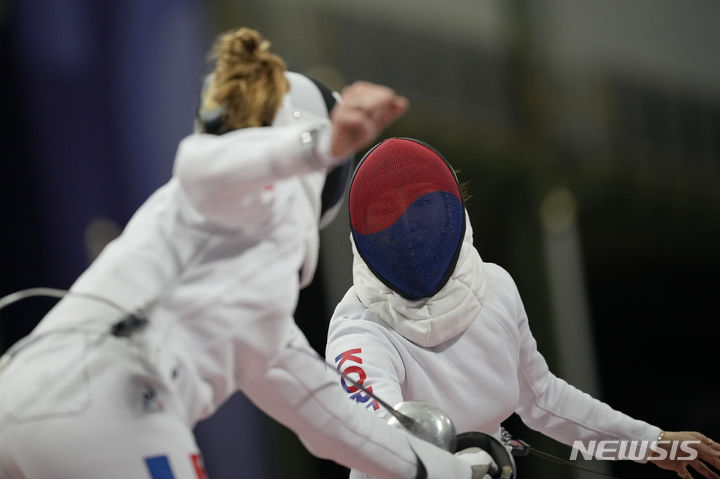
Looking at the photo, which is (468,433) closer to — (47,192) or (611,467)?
(47,192)

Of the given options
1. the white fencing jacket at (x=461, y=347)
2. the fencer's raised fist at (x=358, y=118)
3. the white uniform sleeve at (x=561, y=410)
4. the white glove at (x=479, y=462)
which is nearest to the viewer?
the fencer's raised fist at (x=358, y=118)

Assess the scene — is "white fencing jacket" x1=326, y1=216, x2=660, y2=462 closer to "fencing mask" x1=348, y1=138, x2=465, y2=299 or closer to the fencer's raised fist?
"fencing mask" x1=348, y1=138, x2=465, y2=299

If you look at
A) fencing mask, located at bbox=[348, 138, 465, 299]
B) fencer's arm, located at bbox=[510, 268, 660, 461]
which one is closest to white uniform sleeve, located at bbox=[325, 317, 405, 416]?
fencing mask, located at bbox=[348, 138, 465, 299]

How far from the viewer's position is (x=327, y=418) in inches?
57.2

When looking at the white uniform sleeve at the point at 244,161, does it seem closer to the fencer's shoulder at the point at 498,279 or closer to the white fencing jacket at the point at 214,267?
the white fencing jacket at the point at 214,267

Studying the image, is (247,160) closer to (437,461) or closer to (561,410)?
(437,461)

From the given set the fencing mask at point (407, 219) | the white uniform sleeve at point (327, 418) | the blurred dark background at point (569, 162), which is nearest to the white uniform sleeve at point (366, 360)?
the fencing mask at point (407, 219)

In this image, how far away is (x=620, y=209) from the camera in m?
5.01

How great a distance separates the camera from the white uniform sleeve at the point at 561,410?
79.7 inches

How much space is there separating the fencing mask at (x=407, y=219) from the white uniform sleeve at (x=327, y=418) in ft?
1.45

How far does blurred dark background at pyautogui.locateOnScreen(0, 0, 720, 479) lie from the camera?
14.0ft

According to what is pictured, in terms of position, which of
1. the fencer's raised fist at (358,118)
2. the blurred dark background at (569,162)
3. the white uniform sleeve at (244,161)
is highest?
the fencer's raised fist at (358,118)

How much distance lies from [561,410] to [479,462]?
0.47m

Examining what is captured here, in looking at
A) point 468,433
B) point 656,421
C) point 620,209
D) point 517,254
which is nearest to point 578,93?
point 620,209
